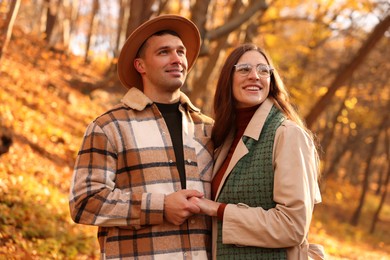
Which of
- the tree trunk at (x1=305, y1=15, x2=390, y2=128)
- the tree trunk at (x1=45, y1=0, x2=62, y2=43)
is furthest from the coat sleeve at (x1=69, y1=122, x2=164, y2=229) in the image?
the tree trunk at (x1=45, y1=0, x2=62, y2=43)

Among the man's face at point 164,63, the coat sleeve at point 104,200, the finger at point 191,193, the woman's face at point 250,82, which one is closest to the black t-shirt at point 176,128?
the man's face at point 164,63

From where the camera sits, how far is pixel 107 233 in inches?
144

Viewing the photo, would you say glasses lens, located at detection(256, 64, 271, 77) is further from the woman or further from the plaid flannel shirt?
the plaid flannel shirt

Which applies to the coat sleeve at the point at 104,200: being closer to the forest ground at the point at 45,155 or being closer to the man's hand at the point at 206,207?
the man's hand at the point at 206,207

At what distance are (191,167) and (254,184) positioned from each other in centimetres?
53

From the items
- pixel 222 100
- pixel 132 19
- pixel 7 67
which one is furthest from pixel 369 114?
pixel 222 100

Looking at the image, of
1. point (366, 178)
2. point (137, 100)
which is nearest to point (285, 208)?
point (137, 100)

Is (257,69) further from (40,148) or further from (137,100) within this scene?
(40,148)

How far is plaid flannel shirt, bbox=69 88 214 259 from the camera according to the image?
3480mm

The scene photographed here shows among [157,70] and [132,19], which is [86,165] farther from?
[132,19]

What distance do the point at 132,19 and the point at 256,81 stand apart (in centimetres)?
379

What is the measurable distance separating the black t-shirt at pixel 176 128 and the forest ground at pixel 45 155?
289 cm

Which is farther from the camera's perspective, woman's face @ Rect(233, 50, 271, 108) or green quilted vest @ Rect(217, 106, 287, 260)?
woman's face @ Rect(233, 50, 271, 108)

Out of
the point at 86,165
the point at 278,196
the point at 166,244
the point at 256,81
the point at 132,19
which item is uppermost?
the point at 132,19
